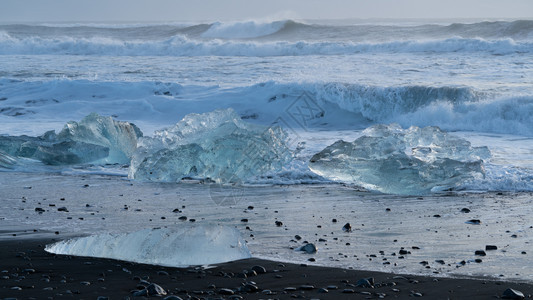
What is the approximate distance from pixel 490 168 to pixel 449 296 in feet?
14.0

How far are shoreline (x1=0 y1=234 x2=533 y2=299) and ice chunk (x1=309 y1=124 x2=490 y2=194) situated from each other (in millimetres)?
2982

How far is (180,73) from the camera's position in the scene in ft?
60.9

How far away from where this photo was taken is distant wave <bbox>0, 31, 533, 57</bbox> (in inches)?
873

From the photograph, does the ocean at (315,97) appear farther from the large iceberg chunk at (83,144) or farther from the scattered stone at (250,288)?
the scattered stone at (250,288)

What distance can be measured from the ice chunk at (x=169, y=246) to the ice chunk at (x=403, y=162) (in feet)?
9.44

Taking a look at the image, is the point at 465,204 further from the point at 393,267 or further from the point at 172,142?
the point at 172,142

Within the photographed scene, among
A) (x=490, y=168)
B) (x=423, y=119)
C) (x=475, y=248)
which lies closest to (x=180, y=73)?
(x=423, y=119)

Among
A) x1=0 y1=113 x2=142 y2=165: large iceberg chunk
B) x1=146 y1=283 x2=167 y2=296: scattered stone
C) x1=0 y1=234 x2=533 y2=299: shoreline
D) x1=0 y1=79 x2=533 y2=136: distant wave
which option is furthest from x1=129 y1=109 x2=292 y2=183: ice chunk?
x1=0 y1=79 x2=533 y2=136: distant wave

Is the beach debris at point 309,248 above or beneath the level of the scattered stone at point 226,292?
beneath

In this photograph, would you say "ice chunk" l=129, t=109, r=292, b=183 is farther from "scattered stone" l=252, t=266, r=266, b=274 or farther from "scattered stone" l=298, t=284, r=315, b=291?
"scattered stone" l=298, t=284, r=315, b=291

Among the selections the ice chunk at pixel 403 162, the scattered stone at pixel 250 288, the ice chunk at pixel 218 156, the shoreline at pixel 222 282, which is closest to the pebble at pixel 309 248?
the shoreline at pixel 222 282

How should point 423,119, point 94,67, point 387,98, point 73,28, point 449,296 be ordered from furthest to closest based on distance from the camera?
point 73,28, point 94,67, point 387,98, point 423,119, point 449,296

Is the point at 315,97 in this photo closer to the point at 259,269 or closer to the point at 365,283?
the point at 259,269

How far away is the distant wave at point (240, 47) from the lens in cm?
2218
